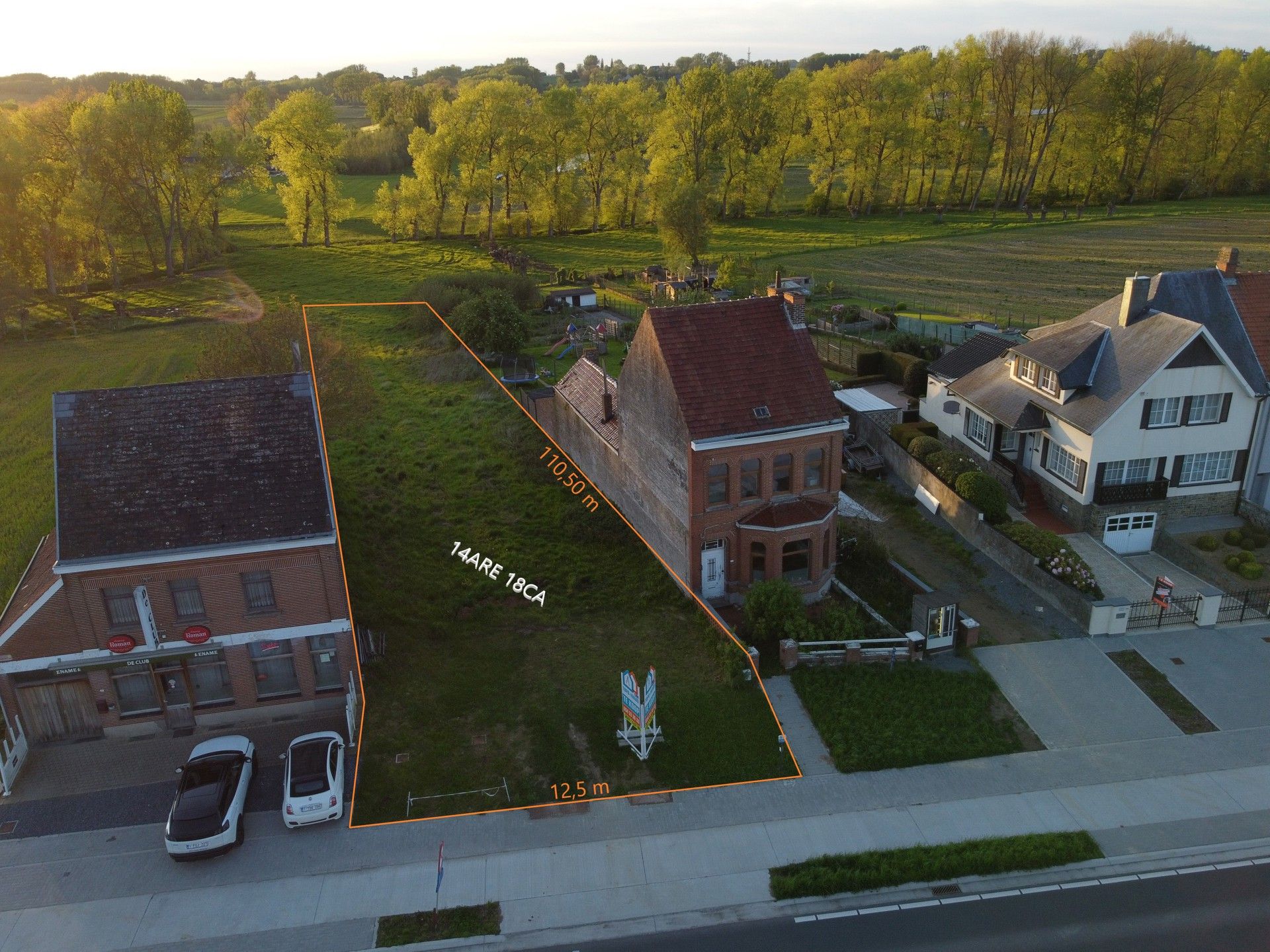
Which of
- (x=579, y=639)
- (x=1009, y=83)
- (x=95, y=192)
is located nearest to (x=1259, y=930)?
(x=579, y=639)

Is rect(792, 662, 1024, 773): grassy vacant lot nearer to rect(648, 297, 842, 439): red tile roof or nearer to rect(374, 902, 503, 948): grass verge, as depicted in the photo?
rect(648, 297, 842, 439): red tile roof

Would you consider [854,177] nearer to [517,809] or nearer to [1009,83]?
[1009,83]

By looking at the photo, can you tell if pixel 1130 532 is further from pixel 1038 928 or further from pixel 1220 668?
pixel 1038 928

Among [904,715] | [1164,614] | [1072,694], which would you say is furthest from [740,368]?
[1164,614]

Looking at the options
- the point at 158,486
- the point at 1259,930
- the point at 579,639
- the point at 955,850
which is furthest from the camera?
the point at 579,639

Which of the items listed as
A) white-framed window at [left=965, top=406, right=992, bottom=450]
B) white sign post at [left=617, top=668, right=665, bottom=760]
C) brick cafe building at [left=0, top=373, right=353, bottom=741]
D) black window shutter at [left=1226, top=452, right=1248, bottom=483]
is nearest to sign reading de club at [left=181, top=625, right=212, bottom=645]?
brick cafe building at [left=0, top=373, right=353, bottom=741]

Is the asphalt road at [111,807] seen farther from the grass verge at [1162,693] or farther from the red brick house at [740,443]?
the grass verge at [1162,693]

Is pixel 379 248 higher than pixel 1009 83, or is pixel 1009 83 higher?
pixel 1009 83

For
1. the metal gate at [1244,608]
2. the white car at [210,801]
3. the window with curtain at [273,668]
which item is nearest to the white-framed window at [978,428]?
the metal gate at [1244,608]
